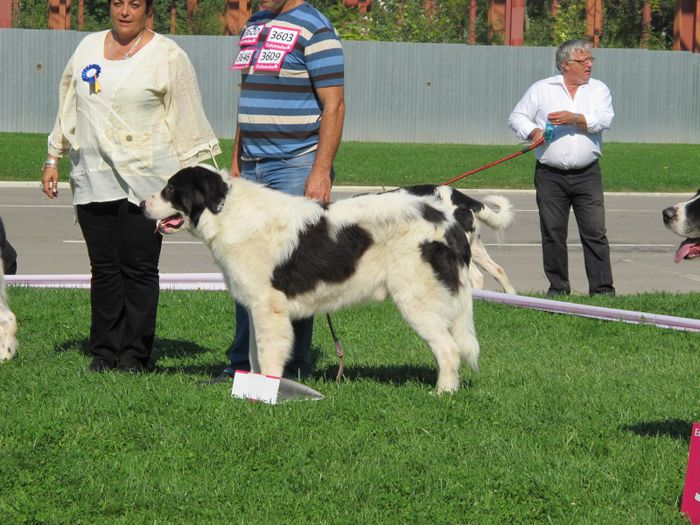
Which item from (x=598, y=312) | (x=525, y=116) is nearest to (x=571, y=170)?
(x=525, y=116)

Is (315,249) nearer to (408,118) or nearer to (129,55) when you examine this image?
(129,55)

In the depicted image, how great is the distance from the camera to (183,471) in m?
5.16

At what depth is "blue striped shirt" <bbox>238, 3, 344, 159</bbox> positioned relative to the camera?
6512mm

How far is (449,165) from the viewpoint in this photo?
24.1 m

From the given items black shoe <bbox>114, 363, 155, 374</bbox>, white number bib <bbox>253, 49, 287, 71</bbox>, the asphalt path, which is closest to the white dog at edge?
black shoe <bbox>114, 363, 155, 374</bbox>

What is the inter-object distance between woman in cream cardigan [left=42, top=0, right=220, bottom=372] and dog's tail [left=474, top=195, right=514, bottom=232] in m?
3.65

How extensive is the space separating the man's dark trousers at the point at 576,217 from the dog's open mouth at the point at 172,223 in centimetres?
504

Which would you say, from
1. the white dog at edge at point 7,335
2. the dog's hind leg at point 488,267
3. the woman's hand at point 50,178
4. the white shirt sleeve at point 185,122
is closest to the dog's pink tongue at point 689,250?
the white shirt sleeve at point 185,122

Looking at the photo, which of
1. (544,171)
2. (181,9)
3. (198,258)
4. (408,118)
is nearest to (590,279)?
(544,171)

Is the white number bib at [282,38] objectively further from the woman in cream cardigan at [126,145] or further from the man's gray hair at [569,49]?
the man's gray hair at [569,49]

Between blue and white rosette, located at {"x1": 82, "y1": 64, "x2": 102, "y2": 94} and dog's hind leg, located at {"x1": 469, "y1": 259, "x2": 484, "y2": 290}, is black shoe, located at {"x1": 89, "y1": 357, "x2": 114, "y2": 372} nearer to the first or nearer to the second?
blue and white rosette, located at {"x1": 82, "y1": 64, "x2": 102, "y2": 94}

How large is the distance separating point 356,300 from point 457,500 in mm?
1830

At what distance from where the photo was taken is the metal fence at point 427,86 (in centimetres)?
2997

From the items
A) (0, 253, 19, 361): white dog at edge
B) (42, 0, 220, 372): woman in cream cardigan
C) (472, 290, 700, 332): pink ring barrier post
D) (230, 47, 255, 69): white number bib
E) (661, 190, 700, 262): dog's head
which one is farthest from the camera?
(472, 290, 700, 332): pink ring barrier post
